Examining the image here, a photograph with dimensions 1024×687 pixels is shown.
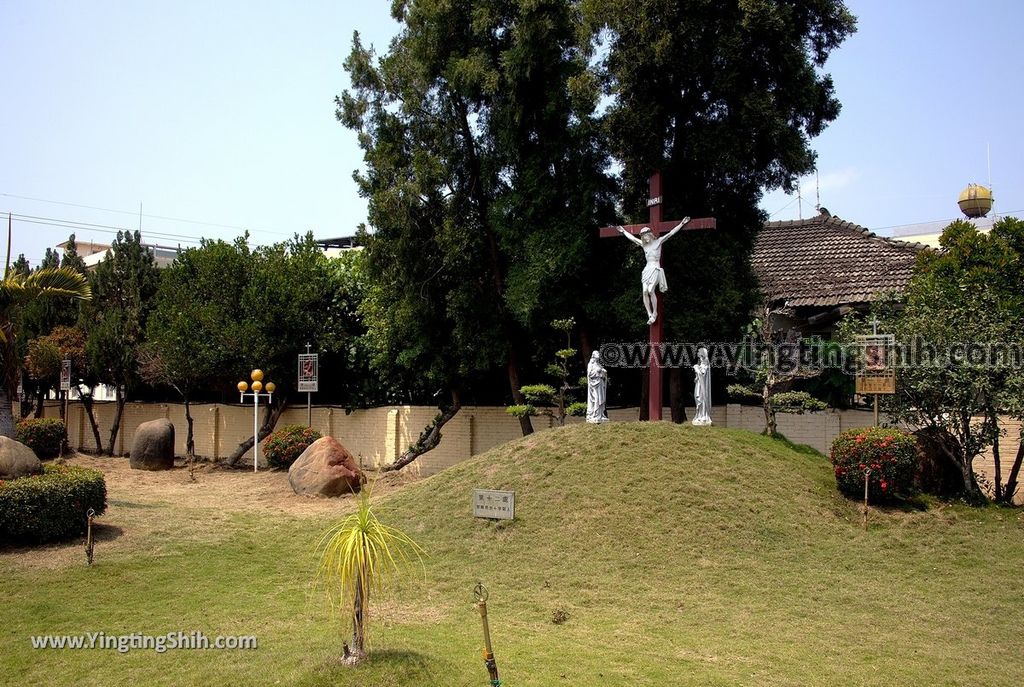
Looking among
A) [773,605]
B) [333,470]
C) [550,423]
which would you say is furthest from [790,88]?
[333,470]

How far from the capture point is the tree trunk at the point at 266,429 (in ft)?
82.0

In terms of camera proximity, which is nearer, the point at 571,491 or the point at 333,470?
the point at 571,491

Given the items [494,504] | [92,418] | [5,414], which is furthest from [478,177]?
[92,418]

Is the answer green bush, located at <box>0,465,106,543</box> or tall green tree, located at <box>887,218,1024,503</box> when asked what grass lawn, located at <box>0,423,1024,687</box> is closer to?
green bush, located at <box>0,465,106,543</box>

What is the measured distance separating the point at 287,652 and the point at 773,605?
568 cm

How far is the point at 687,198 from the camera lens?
1828 cm

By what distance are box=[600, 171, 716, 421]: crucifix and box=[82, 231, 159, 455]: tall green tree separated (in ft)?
56.4

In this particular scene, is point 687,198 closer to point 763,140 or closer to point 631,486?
point 763,140

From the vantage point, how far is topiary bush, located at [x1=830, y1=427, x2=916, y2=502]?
1365 cm

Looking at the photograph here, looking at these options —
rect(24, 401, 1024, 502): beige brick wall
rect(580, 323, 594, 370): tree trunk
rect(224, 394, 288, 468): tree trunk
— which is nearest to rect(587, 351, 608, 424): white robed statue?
rect(580, 323, 594, 370): tree trunk

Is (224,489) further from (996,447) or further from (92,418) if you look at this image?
(996,447)

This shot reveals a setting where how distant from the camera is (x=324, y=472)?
18.5 meters

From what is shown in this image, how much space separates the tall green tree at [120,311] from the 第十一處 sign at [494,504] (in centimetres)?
1727

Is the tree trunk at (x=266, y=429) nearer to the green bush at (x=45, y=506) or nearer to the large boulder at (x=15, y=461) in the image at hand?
the large boulder at (x=15, y=461)
